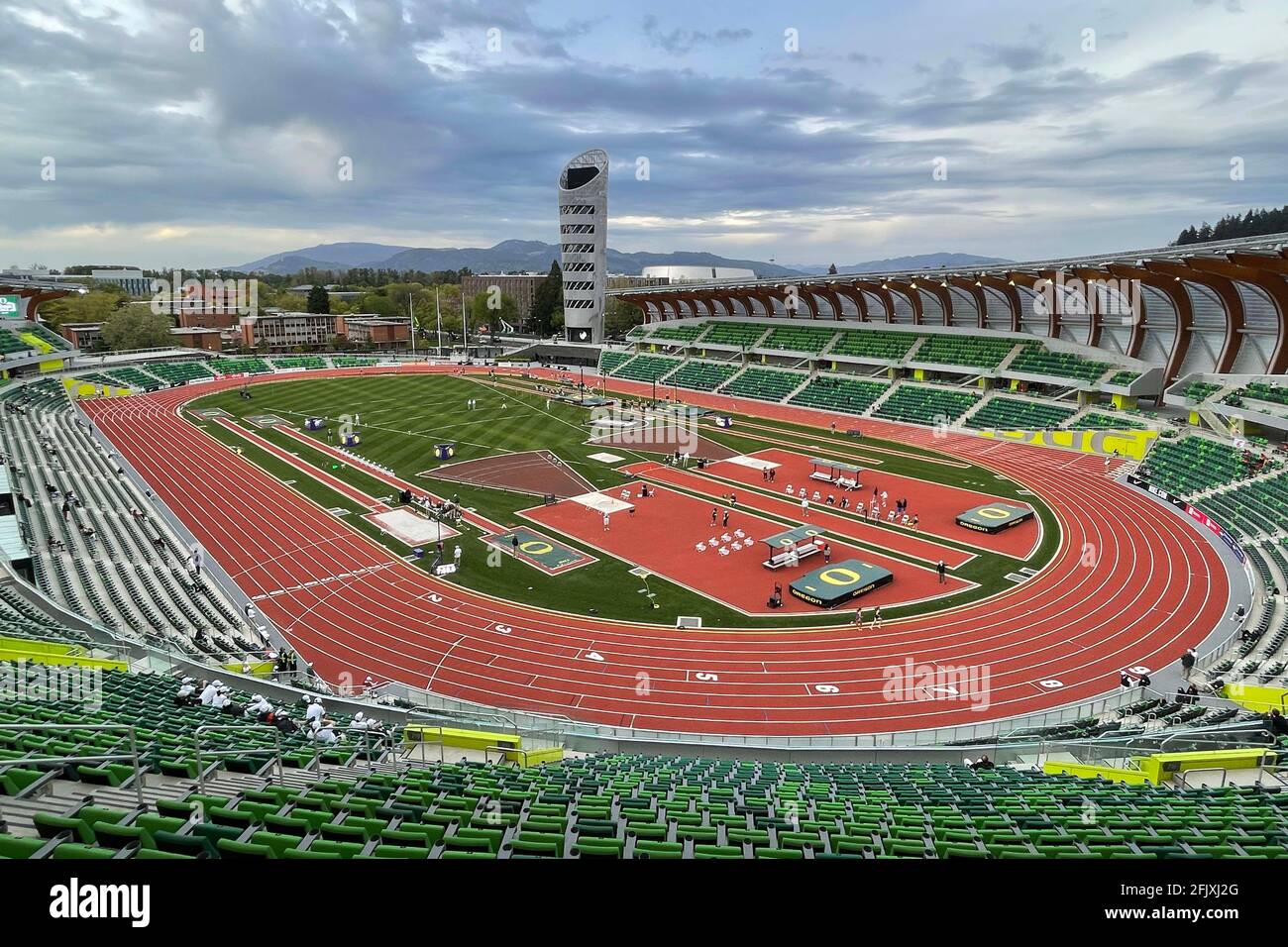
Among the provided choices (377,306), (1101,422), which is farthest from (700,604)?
(377,306)

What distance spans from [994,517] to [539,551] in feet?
72.2

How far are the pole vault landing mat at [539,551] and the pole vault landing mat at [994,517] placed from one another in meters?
18.4

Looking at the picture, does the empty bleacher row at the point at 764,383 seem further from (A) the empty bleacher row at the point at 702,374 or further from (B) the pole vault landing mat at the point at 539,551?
(B) the pole vault landing mat at the point at 539,551

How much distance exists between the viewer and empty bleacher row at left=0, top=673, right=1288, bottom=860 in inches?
288

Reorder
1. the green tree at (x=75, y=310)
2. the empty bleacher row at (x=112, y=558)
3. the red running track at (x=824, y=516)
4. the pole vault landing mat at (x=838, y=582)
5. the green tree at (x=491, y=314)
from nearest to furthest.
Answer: the empty bleacher row at (x=112, y=558) → the pole vault landing mat at (x=838, y=582) → the red running track at (x=824, y=516) → the green tree at (x=75, y=310) → the green tree at (x=491, y=314)

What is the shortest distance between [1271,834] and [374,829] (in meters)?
11.6

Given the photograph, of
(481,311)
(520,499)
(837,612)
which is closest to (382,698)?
(837,612)

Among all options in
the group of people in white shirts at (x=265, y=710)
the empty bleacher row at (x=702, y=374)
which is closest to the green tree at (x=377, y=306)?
the empty bleacher row at (x=702, y=374)

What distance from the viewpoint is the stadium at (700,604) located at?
31.4 feet

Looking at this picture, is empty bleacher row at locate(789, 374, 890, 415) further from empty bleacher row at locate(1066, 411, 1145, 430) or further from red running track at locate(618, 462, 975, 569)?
red running track at locate(618, 462, 975, 569)

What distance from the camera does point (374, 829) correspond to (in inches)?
319

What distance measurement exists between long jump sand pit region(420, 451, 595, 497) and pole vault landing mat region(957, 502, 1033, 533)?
20058 millimetres

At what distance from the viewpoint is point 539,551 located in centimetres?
3234

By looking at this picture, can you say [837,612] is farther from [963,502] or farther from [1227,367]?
[1227,367]
